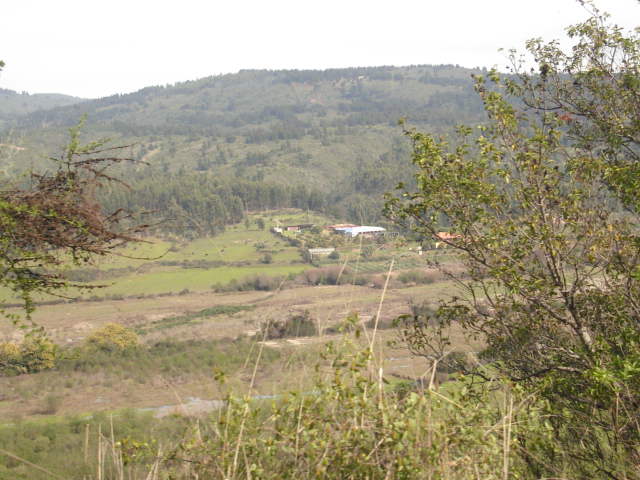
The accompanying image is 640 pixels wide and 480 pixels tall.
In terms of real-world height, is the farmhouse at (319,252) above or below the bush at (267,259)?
above

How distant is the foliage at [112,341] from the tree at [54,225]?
25.5 m

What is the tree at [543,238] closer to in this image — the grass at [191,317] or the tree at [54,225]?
the tree at [54,225]

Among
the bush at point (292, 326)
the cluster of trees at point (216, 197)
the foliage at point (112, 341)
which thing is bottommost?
the foliage at point (112, 341)

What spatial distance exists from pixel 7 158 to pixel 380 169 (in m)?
109

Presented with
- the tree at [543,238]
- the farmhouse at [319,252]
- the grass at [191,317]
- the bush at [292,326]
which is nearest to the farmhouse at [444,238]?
the tree at [543,238]

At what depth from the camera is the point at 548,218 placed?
5492 millimetres

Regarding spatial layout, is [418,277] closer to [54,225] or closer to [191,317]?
[191,317]

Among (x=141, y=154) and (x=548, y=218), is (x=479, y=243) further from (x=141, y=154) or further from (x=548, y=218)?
(x=141, y=154)

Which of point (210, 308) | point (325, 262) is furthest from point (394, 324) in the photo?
point (325, 262)

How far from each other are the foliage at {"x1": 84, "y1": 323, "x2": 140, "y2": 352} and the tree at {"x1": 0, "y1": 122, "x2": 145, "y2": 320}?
1004 inches

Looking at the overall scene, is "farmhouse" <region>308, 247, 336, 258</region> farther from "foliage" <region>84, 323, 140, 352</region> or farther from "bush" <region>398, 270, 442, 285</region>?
"foliage" <region>84, 323, 140, 352</region>

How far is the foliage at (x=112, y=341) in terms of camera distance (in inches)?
1228

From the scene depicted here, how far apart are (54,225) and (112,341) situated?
26535 mm

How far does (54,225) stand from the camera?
6.78 m
